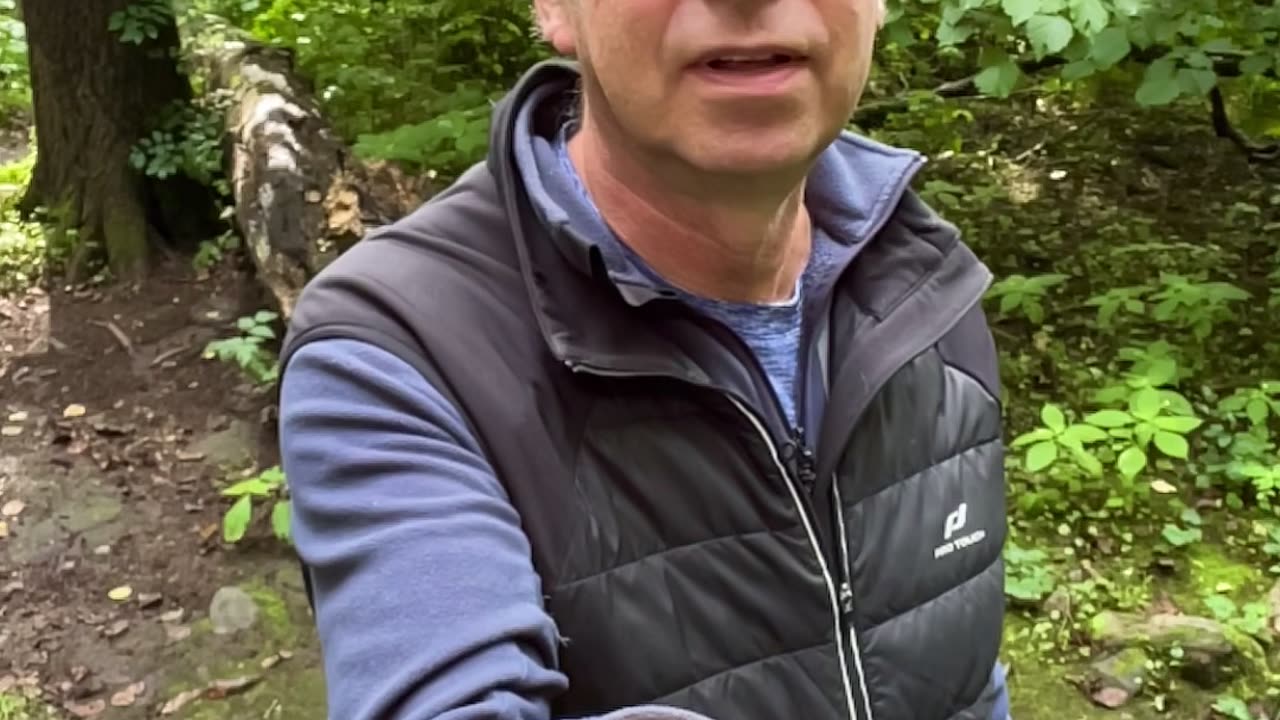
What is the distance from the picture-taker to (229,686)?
360 centimetres

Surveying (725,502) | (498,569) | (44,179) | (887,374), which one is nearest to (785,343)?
(887,374)

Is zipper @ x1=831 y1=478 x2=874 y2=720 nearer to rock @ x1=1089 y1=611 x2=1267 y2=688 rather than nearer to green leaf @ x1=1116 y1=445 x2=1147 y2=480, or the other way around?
rock @ x1=1089 y1=611 x2=1267 y2=688

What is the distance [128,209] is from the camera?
6461mm

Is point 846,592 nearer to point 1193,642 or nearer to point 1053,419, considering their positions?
point 1193,642

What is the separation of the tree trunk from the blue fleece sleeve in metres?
5.55

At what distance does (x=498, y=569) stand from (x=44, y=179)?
6320 mm

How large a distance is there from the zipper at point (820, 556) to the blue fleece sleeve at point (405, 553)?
31 centimetres

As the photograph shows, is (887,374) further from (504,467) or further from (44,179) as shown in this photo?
(44,179)

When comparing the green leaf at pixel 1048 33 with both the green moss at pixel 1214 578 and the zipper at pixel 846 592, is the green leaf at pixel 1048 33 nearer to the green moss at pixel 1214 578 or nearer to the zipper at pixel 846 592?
the green moss at pixel 1214 578

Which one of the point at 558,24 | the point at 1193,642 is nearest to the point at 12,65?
the point at 1193,642

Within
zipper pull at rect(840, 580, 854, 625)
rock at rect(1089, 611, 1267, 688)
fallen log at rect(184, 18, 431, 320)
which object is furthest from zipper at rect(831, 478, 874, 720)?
fallen log at rect(184, 18, 431, 320)

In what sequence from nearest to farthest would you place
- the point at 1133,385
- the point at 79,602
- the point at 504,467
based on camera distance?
1. the point at 504,467
2. the point at 1133,385
3. the point at 79,602

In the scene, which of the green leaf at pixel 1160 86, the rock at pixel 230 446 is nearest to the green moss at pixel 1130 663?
the green leaf at pixel 1160 86

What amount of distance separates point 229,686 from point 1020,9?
2.60m
